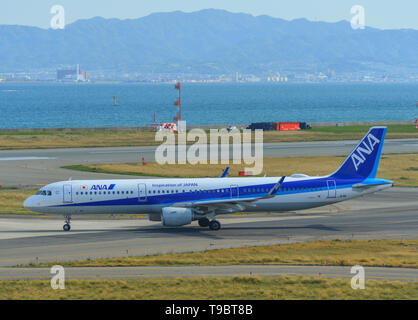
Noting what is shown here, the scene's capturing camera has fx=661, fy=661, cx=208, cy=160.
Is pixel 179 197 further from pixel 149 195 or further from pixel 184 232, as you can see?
pixel 184 232

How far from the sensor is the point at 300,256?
149 feet

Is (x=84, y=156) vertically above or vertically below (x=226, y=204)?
above

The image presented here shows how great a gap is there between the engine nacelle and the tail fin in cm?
1438

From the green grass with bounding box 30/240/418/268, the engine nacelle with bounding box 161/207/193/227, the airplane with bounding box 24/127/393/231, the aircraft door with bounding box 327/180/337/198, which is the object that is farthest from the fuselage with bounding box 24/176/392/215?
the green grass with bounding box 30/240/418/268

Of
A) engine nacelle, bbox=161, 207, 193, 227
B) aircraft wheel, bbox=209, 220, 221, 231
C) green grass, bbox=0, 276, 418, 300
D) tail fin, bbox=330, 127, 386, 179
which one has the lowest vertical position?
green grass, bbox=0, 276, 418, 300

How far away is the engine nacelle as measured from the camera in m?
55.8

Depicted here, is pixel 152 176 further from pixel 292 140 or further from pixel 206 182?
pixel 292 140

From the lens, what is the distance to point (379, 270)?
135 feet

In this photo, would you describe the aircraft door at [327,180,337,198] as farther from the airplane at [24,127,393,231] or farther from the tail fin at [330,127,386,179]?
the tail fin at [330,127,386,179]

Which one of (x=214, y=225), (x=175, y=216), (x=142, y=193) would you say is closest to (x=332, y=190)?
(x=214, y=225)

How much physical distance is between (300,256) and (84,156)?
6870 centimetres

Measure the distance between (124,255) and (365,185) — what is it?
2483cm
